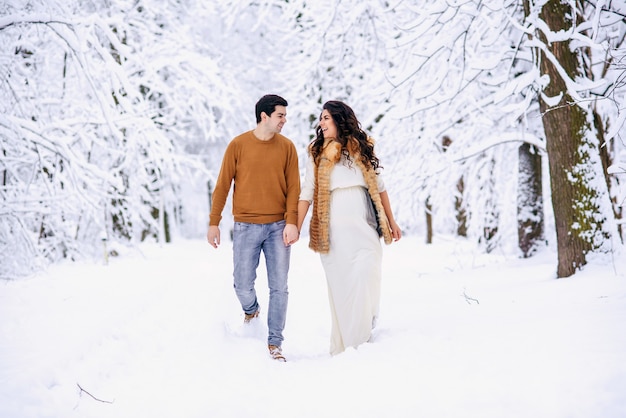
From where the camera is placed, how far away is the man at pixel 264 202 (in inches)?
164

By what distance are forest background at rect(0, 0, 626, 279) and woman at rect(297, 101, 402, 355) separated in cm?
139

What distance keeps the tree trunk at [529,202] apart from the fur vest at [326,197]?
Answer: 16.4 feet

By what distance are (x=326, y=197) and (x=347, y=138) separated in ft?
1.70

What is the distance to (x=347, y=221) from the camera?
393 centimetres

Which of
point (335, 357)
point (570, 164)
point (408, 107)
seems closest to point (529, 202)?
point (408, 107)

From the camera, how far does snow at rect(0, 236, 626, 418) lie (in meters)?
2.67

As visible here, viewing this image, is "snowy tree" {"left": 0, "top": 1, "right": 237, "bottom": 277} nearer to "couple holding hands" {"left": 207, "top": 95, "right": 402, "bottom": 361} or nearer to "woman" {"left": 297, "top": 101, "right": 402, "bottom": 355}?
"couple holding hands" {"left": 207, "top": 95, "right": 402, "bottom": 361}

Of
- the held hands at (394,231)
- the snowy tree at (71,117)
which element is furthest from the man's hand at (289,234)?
the snowy tree at (71,117)

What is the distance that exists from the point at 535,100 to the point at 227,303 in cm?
562

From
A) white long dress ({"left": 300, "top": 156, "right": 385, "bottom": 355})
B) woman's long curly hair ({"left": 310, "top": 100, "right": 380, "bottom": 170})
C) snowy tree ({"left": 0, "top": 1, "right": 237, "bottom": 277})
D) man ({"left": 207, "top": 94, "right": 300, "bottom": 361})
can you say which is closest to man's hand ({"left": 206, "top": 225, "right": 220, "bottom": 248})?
man ({"left": 207, "top": 94, "right": 300, "bottom": 361})

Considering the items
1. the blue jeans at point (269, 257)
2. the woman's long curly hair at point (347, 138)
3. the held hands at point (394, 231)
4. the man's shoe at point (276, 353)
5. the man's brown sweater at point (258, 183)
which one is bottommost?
the man's shoe at point (276, 353)

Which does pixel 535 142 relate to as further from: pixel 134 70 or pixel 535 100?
pixel 134 70

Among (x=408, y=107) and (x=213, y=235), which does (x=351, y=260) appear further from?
(x=408, y=107)

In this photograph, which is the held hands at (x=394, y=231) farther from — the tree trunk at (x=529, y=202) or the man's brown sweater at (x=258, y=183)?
the tree trunk at (x=529, y=202)
